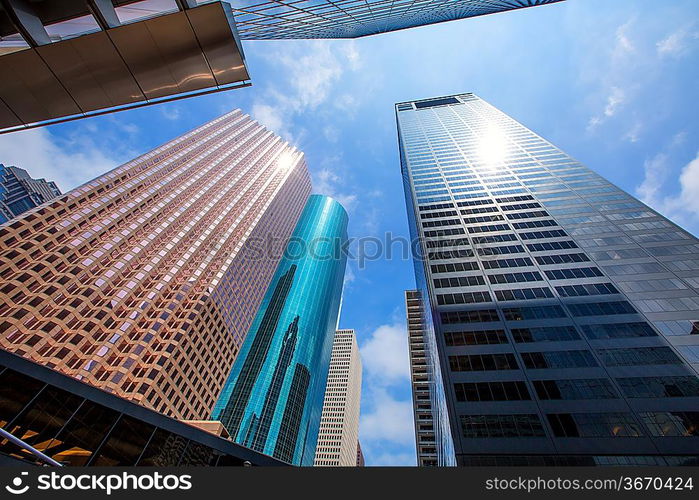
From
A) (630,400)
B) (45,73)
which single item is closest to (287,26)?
(45,73)

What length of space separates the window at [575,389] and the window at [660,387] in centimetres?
164

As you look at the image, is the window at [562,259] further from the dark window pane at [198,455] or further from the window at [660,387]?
the dark window pane at [198,455]

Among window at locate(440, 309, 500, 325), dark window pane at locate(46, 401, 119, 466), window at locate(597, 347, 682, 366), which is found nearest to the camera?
dark window pane at locate(46, 401, 119, 466)

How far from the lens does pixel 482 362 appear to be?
119 ft

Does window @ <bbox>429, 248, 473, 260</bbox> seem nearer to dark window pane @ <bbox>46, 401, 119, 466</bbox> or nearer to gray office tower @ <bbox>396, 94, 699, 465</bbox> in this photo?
gray office tower @ <bbox>396, 94, 699, 465</bbox>

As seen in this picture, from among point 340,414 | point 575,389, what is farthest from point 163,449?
point 340,414

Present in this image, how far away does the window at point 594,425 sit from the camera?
95.6ft

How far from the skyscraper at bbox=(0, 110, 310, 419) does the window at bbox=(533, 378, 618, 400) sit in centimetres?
5894

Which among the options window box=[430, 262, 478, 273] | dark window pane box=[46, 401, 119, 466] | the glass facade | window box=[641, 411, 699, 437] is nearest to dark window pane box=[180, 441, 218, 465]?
the glass facade

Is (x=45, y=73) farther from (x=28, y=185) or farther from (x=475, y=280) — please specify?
(x=28, y=185)

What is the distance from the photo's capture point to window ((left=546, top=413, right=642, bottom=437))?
29.1m

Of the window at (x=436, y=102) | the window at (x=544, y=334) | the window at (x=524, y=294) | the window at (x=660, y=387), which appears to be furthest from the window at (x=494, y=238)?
the window at (x=436, y=102)

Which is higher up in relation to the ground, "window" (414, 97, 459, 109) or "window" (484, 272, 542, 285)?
"window" (414, 97, 459, 109)

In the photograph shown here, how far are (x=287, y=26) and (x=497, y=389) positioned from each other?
3934 centimetres
